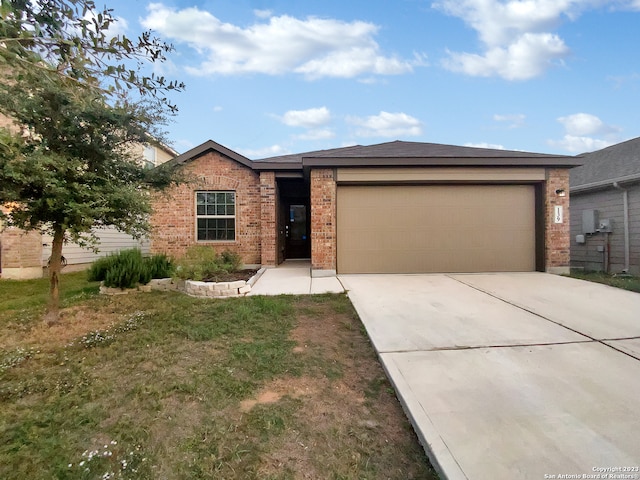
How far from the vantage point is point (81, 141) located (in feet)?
13.4

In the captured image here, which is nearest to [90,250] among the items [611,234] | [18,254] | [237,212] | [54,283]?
[18,254]

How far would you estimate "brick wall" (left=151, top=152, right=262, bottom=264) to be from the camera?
9641 mm

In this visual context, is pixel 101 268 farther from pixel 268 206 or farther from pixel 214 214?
pixel 268 206

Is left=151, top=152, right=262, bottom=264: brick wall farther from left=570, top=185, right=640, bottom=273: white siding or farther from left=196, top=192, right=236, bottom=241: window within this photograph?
left=570, top=185, right=640, bottom=273: white siding

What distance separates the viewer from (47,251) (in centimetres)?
937

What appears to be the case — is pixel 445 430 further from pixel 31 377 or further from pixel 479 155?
pixel 479 155

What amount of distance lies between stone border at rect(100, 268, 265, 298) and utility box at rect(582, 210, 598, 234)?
1029 centimetres

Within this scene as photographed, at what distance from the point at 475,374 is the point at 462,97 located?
1122 cm

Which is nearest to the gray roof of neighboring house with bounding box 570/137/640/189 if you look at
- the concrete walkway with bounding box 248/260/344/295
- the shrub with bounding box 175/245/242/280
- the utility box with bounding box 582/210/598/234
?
the utility box with bounding box 582/210/598/234

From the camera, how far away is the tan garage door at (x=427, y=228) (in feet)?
26.2

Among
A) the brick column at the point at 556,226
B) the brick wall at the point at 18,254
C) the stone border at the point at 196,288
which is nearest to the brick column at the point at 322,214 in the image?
the stone border at the point at 196,288

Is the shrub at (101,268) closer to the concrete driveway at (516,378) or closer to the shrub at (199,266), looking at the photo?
the shrub at (199,266)

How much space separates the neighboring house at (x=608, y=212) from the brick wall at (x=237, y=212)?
1019 centimetres

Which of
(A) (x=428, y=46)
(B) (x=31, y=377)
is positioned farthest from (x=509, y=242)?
(B) (x=31, y=377)
